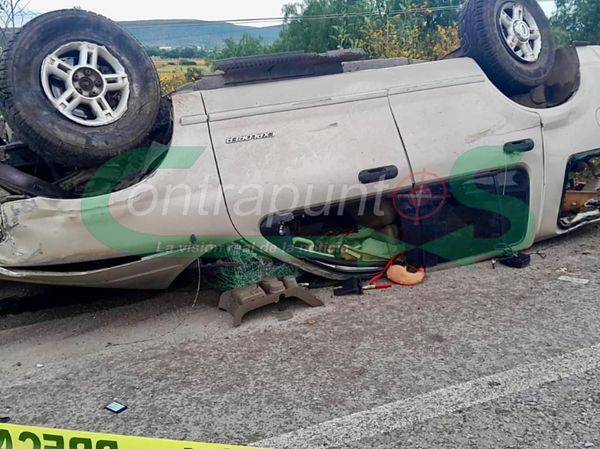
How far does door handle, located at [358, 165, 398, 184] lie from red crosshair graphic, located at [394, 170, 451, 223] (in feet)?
0.42

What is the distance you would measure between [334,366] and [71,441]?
1.30 meters

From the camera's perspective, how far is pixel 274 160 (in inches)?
131

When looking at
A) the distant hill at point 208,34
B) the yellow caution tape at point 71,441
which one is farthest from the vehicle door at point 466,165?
the distant hill at point 208,34

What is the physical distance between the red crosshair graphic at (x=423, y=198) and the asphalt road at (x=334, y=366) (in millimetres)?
490

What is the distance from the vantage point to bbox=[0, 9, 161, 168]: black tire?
2.85 meters

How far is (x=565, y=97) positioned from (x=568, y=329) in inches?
78.0

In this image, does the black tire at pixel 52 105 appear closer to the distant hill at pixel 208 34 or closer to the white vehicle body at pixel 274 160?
the white vehicle body at pixel 274 160

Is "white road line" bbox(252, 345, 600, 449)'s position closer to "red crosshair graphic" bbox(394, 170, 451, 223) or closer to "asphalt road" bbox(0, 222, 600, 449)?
"asphalt road" bbox(0, 222, 600, 449)

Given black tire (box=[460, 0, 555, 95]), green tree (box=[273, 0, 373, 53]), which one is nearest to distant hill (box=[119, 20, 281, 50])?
green tree (box=[273, 0, 373, 53])

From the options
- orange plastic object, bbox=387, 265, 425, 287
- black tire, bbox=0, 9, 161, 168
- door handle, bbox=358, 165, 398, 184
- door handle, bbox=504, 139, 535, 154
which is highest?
black tire, bbox=0, 9, 161, 168

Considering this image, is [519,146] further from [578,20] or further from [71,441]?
[578,20]

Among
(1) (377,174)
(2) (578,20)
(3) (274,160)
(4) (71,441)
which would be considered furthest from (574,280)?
(2) (578,20)

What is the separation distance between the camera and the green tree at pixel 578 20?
12.3 meters

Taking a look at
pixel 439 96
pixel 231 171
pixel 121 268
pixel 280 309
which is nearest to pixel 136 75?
pixel 231 171
